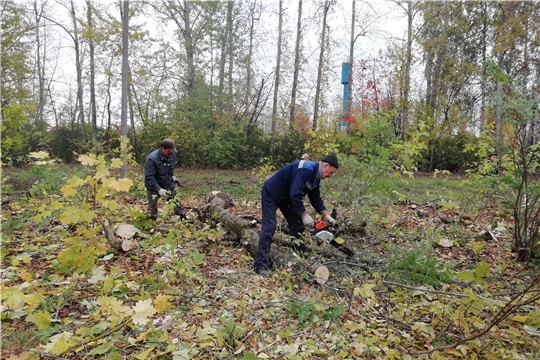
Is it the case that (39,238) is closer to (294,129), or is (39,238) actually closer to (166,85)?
(294,129)

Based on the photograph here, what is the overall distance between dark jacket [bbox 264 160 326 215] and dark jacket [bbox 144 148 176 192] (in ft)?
6.83

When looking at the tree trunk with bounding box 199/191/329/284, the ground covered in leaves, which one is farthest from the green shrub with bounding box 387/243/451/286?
the tree trunk with bounding box 199/191/329/284

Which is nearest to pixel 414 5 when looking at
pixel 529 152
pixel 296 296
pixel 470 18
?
pixel 470 18

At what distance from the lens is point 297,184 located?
3600 millimetres

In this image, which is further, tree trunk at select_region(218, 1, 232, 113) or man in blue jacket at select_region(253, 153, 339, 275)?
tree trunk at select_region(218, 1, 232, 113)

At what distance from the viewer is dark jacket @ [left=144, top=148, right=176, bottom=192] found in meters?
4.98

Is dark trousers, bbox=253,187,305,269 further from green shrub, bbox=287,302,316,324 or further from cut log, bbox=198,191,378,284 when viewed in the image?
green shrub, bbox=287,302,316,324

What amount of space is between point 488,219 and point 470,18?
51.2ft

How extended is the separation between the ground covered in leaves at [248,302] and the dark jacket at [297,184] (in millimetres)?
758

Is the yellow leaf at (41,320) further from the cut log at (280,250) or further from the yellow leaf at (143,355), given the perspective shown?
the cut log at (280,250)

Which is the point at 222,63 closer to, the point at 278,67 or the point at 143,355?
the point at 278,67

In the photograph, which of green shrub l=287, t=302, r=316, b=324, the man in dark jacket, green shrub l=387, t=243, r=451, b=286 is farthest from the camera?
the man in dark jacket

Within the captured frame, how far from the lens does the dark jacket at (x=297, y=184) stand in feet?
11.8

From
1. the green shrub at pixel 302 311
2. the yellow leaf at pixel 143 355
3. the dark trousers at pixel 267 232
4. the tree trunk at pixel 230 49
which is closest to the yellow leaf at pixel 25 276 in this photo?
the yellow leaf at pixel 143 355
